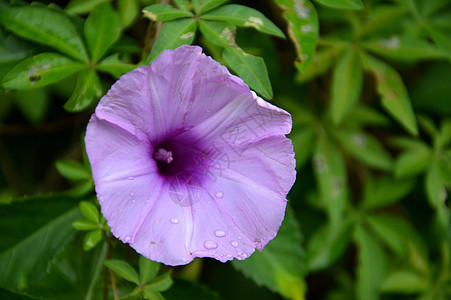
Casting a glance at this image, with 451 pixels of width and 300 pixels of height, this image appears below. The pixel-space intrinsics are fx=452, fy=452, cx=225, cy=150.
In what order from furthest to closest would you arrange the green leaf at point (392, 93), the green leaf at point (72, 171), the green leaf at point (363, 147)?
the green leaf at point (363, 147) < the green leaf at point (392, 93) < the green leaf at point (72, 171)

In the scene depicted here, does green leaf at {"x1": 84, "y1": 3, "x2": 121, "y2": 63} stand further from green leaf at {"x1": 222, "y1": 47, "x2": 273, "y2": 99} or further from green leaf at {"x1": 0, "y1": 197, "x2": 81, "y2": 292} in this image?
green leaf at {"x1": 0, "y1": 197, "x2": 81, "y2": 292}

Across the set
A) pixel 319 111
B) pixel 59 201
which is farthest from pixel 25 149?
pixel 319 111

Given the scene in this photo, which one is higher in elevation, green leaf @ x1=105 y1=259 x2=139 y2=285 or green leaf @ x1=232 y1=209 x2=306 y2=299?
green leaf @ x1=105 y1=259 x2=139 y2=285

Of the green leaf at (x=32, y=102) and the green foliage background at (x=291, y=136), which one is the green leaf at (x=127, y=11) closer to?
the green foliage background at (x=291, y=136)

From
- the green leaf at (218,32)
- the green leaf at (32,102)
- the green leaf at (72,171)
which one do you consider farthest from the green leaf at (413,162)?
the green leaf at (32,102)

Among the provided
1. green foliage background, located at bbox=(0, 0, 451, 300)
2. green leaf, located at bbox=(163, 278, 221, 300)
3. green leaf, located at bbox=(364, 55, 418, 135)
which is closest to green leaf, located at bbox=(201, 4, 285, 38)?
green foliage background, located at bbox=(0, 0, 451, 300)

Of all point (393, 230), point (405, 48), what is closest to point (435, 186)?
point (393, 230)
